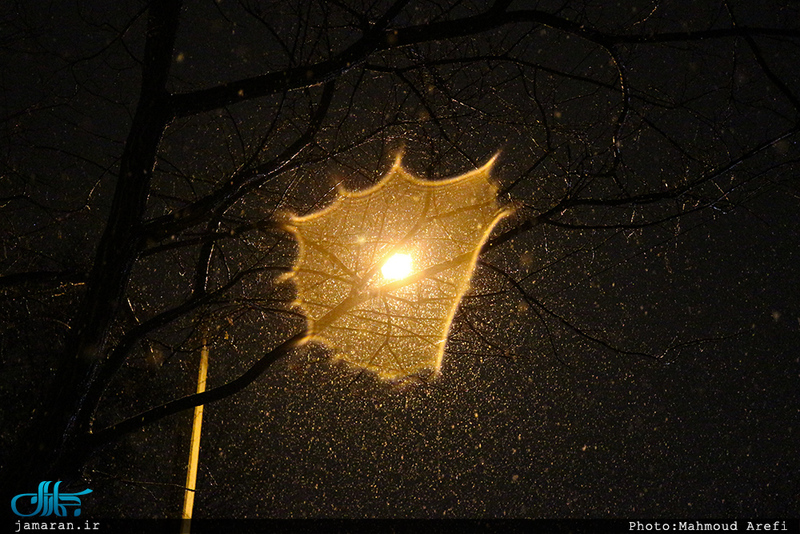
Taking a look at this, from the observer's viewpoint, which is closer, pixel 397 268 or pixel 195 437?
pixel 397 268

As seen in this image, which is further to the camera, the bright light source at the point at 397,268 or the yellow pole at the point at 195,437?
the yellow pole at the point at 195,437

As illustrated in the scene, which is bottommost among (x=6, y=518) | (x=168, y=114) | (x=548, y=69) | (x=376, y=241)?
(x=6, y=518)

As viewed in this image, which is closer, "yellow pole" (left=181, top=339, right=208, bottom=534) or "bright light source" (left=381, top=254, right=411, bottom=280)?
"bright light source" (left=381, top=254, right=411, bottom=280)

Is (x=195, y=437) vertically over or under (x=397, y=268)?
under

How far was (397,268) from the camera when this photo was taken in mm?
3662

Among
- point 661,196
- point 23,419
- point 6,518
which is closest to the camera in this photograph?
point 6,518

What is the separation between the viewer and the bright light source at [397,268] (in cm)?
364

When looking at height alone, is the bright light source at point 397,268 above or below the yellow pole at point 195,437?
above

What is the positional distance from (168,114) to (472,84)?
80.0 inches

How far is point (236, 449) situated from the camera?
36.3 feet

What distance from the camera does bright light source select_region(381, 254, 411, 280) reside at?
3.64m

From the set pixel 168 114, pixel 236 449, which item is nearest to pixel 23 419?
pixel 236 449

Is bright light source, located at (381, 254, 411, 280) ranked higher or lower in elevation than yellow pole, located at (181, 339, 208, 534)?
higher

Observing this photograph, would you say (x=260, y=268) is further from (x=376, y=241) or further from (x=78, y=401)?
(x=78, y=401)
